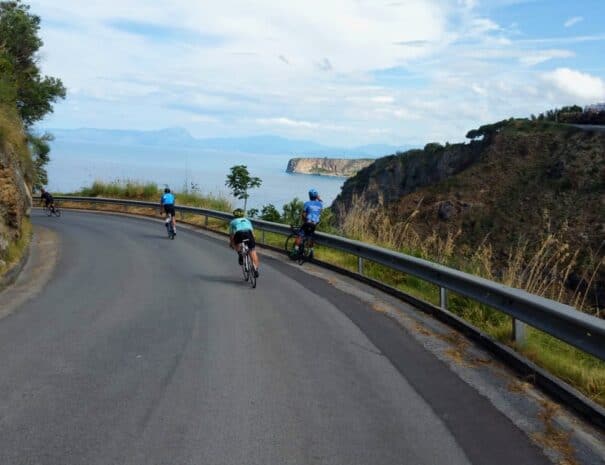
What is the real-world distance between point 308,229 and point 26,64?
23075 mm

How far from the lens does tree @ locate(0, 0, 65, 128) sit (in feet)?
96.1

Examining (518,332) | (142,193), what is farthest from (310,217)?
(142,193)

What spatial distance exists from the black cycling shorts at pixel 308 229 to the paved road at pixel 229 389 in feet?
16.8

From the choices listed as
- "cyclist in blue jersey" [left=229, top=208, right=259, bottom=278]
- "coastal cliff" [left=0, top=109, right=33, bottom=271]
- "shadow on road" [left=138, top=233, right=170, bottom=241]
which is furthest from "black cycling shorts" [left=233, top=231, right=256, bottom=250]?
"shadow on road" [left=138, top=233, right=170, bottom=241]

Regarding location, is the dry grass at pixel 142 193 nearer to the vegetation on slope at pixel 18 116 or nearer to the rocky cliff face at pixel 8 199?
the vegetation on slope at pixel 18 116

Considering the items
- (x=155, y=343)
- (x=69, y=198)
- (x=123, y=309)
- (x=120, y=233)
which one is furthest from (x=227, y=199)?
(x=155, y=343)

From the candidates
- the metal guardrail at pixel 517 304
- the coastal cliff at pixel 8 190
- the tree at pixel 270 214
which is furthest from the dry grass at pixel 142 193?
the metal guardrail at pixel 517 304

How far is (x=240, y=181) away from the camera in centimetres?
3162

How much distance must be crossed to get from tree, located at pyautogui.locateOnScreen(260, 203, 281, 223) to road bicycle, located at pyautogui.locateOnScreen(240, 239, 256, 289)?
1128cm

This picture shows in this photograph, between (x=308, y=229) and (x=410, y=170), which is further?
(x=410, y=170)

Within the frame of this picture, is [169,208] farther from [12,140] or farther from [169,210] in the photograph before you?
[12,140]

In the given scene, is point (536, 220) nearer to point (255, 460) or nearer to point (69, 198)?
point (69, 198)

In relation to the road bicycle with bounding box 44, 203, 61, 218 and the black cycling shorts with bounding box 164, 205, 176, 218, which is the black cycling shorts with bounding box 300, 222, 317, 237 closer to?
the black cycling shorts with bounding box 164, 205, 176, 218

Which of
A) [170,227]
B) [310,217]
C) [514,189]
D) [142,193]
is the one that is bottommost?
[170,227]
